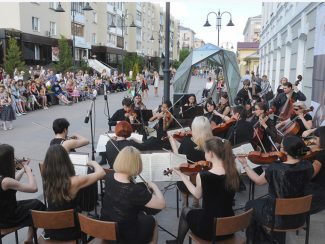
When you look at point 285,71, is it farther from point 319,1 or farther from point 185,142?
point 185,142

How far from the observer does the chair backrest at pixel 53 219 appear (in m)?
3.38

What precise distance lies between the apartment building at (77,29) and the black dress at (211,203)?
81.1 ft

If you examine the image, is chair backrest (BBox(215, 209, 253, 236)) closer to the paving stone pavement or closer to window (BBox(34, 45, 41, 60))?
the paving stone pavement

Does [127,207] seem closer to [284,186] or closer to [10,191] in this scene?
[10,191]

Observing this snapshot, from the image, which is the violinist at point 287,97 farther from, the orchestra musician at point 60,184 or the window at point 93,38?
the window at point 93,38

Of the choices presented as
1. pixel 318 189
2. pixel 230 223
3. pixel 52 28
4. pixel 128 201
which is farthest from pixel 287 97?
pixel 52 28

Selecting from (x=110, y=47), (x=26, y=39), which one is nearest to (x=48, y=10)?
(x=26, y=39)

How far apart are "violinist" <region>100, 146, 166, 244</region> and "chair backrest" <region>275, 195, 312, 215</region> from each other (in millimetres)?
1170

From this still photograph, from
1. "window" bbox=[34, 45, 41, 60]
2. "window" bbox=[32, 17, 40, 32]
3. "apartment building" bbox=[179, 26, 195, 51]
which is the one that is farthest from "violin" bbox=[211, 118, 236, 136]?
"apartment building" bbox=[179, 26, 195, 51]

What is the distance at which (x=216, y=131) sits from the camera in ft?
23.6

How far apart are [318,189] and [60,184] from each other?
313 centimetres

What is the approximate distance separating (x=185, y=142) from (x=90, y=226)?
228 centimetres

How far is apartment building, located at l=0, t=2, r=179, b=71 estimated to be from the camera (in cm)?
2675

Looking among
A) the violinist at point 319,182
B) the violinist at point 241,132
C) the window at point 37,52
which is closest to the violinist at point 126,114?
the violinist at point 241,132
